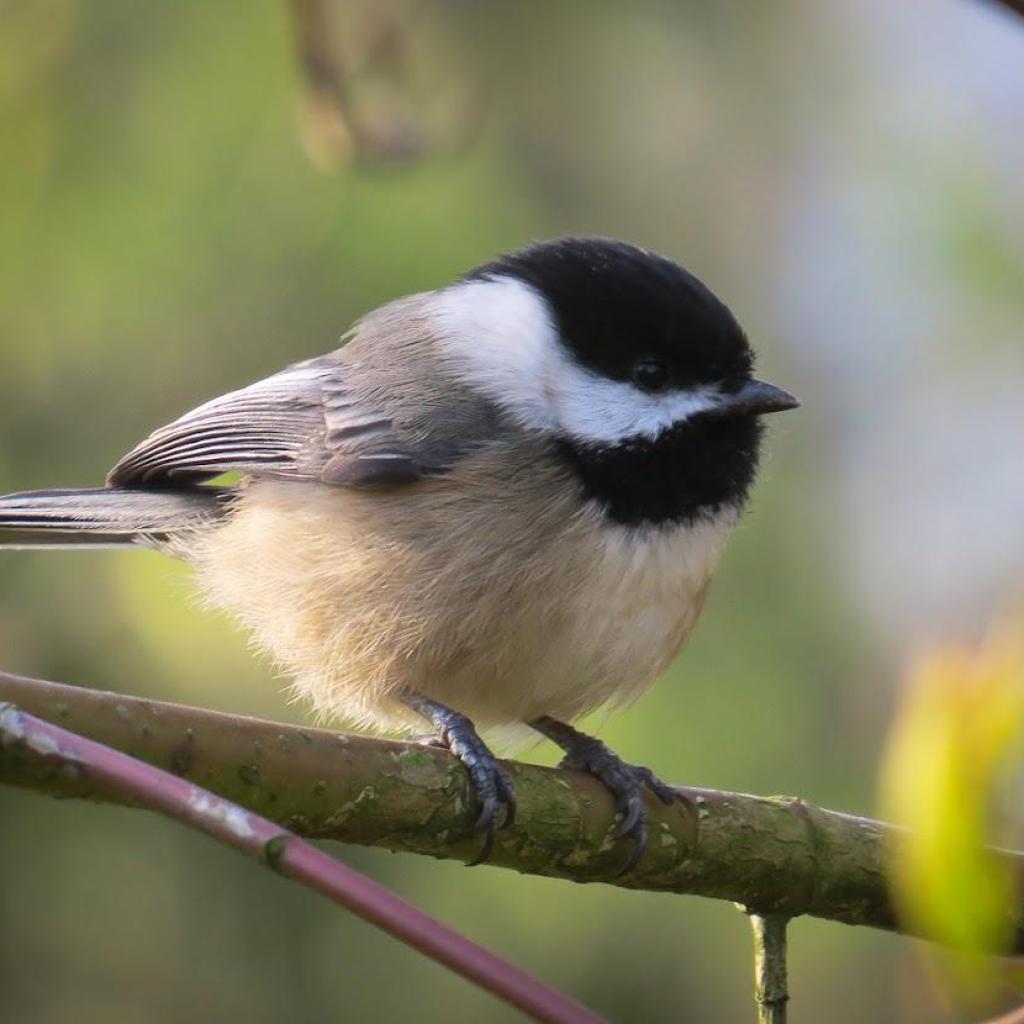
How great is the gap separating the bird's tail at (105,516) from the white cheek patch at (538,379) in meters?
0.61

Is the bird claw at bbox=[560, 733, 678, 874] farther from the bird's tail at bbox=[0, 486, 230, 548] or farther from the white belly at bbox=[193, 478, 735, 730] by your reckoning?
the bird's tail at bbox=[0, 486, 230, 548]

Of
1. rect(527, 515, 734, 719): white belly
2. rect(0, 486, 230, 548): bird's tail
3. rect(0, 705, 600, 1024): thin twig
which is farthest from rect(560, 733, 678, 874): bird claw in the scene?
rect(0, 705, 600, 1024): thin twig

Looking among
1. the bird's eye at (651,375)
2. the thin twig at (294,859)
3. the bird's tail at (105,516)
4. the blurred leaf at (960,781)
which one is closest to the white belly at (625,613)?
the bird's eye at (651,375)

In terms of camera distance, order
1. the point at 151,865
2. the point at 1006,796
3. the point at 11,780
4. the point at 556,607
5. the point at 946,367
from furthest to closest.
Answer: the point at 946,367 → the point at 151,865 → the point at 556,607 → the point at 11,780 → the point at 1006,796

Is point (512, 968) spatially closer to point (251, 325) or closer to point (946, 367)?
point (251, 325)

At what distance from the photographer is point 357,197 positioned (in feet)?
11.2

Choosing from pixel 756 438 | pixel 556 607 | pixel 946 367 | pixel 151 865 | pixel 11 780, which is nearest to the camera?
pixel 11 780

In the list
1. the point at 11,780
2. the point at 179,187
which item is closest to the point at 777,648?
the point at 179,187

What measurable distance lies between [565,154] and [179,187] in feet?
3.79

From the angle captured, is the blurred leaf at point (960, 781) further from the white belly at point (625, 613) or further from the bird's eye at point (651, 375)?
the bird's eye at point (651, 375)

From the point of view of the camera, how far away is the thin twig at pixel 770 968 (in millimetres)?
1743

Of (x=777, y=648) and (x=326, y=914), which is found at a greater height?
(x=777, y=648)

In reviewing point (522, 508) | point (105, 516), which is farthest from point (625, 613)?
point (105, 516)

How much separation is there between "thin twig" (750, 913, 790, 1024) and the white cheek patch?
30.4 inches
